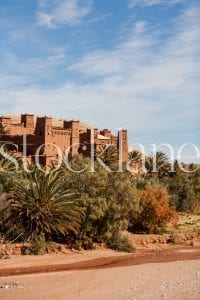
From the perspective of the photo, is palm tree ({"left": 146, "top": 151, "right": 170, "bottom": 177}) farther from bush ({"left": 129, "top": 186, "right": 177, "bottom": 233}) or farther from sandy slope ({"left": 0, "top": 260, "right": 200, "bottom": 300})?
sandy slope ({"left": 0, "top": 260, "right": 200, "bottom": 300})

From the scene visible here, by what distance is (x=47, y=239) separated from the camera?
2408 centimetres

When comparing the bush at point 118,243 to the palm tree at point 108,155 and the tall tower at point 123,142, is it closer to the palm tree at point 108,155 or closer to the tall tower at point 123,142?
the palm tree at point 108,155

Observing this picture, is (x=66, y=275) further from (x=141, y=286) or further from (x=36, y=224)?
(x=36, y=224)

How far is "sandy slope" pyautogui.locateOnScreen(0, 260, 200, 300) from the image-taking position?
50.6ft

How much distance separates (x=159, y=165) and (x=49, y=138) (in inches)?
447

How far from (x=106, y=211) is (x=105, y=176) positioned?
1623mm

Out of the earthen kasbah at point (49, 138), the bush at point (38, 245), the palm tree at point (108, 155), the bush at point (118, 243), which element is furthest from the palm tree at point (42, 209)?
the palm tree at point (108, 155)

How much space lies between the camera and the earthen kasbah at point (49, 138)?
45666 mm

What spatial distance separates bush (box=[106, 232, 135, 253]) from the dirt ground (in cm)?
45

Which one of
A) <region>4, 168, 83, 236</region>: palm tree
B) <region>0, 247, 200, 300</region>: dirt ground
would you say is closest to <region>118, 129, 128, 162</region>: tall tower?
<region>0, 247, 200, 300</region>: dirt ground

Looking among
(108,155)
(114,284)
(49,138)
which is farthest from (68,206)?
(49,138)

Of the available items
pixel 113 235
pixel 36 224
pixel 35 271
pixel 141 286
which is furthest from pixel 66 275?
pixel 113 235

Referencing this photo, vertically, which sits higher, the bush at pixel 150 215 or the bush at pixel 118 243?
the bush at pixel 150 215

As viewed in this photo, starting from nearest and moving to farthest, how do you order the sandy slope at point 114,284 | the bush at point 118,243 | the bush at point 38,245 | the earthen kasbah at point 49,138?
the sandy slope at point 114,284
the bush at point 38,245
the bush at point 118,243
the earthen kasbah at point 49,138
